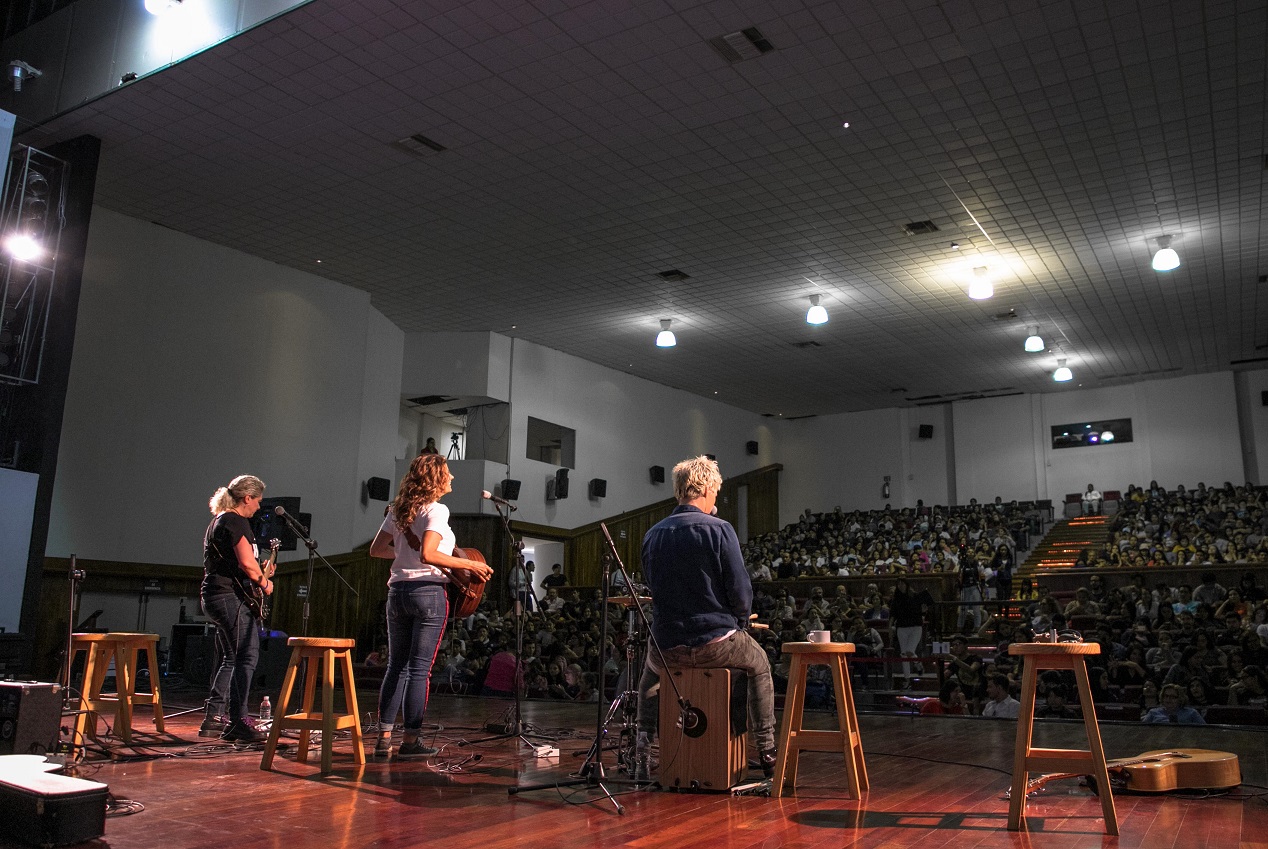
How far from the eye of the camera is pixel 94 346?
10.0m

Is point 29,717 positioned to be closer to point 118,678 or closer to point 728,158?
point 118,678

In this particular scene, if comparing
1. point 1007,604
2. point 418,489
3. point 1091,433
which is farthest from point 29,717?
point 1091,433

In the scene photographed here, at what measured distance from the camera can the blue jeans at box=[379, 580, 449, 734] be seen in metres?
4.15

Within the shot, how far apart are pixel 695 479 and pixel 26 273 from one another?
23.1 ft

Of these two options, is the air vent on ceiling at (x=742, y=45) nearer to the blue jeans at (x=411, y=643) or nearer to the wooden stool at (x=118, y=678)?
the blue jeans at (x=411, y=643)

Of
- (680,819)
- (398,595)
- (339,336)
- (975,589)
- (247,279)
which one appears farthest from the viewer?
(975,589)

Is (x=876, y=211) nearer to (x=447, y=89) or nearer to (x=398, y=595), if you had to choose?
(x=447, y=89)

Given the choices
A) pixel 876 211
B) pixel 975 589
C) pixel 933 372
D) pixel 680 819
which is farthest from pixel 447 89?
pixel 933 372

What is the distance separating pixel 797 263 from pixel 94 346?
26.0 ft

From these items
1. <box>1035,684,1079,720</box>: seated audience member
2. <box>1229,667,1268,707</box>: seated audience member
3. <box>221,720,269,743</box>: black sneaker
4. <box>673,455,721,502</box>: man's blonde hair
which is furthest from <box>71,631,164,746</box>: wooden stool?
<box>1229,667,1268,707</box>: seated audience member

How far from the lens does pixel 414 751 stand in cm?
430

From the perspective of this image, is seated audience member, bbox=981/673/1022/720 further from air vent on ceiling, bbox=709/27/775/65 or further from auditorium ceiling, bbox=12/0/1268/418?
air vent on ceiling, bbox=709/27/775/65

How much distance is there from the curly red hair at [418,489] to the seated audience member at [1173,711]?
5.39 meters

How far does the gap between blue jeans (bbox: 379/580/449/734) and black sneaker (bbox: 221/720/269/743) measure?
913 millimetres
